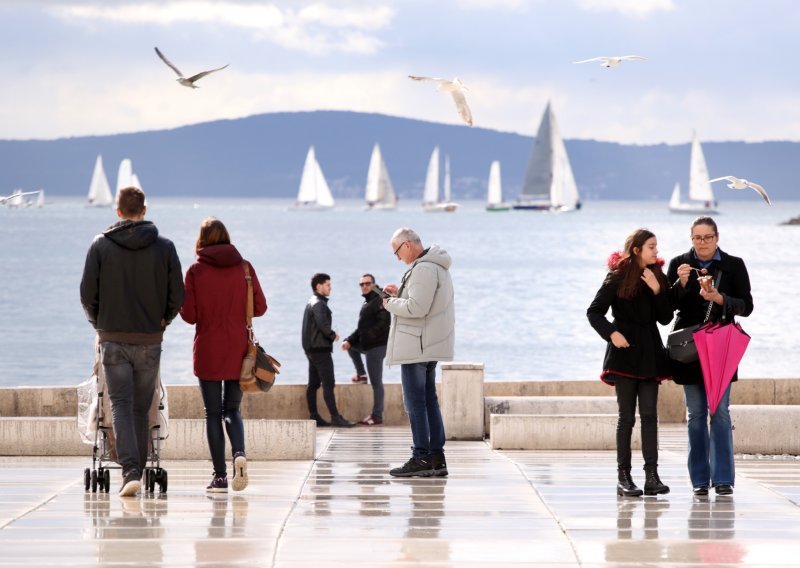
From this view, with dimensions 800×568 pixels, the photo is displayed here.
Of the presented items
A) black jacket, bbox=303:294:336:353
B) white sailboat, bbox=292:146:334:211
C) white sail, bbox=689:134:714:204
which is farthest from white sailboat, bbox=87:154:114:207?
black jacket, bbox=303:294:336:353

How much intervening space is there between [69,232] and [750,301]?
431ft

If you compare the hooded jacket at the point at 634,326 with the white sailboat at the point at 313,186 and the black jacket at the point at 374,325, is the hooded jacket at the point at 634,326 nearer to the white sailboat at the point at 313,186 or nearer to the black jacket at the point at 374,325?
the black jacket at the point at 374,325

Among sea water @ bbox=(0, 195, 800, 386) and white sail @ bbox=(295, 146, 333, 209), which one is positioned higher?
white sail @ bbox=(295, 146, 333, 209)

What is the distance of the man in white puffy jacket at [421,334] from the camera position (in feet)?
31.0

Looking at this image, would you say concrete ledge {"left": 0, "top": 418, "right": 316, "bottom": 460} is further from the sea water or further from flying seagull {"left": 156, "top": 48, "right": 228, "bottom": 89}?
the sea water

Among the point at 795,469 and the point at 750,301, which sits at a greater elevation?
the point at 750,301

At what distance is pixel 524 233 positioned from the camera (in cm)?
13900

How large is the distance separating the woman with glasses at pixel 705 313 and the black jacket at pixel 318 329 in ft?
22.5

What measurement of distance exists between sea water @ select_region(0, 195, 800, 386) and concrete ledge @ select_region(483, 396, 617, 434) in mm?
18959

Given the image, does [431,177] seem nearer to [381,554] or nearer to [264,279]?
[264,279]

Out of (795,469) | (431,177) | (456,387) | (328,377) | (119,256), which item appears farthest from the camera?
(431,177)

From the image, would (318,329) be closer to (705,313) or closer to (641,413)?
(641,413)

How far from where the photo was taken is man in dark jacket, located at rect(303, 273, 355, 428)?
1482cm

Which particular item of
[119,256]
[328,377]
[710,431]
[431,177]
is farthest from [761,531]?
[431,177]
